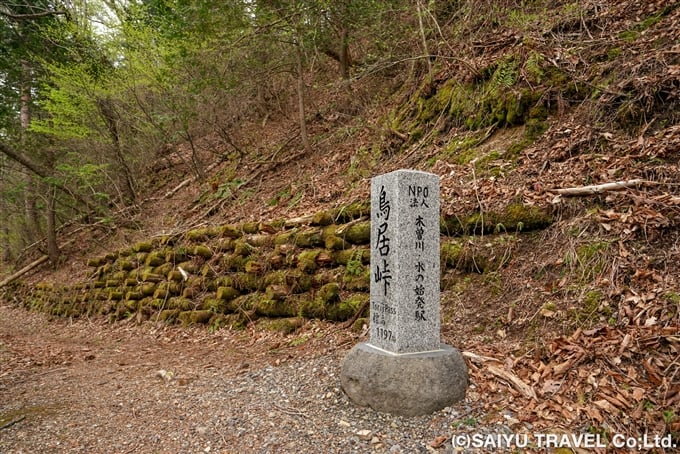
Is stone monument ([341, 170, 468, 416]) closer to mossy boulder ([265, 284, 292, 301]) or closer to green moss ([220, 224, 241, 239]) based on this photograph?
mossy boulder ([265, 284, 292, 301])

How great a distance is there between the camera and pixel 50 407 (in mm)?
4441

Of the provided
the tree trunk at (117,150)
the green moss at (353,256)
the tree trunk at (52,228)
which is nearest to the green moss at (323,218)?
the green moss at (353,256)

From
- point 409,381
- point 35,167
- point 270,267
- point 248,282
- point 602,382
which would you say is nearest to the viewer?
point 602,382

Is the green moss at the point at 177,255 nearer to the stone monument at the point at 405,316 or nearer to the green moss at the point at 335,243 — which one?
the green moss at the point at 335,243

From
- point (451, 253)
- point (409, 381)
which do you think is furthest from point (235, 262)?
point (409, 381)

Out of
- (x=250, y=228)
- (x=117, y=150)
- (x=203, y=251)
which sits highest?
(x=117, y=150)

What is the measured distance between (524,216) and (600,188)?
0.80 meters

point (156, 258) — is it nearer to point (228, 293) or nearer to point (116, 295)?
point (116, 295)

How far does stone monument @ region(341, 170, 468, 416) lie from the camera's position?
3520 mm

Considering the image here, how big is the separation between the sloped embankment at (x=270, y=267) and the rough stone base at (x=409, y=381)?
63.0 inches

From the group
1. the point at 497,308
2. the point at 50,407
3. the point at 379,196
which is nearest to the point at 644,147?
the point at 497,308

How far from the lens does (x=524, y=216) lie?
15.6 ft

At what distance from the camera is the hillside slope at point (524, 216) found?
3.33 m

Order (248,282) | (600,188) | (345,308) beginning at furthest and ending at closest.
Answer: (248,282) < (345,308) < (600,188)
